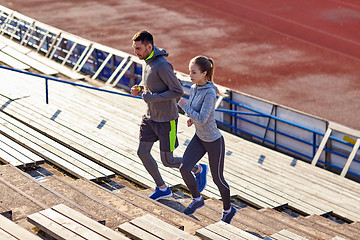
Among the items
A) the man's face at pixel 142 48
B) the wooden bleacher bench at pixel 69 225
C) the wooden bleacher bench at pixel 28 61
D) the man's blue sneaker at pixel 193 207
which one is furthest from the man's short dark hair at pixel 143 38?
the wooden bleacher bench at pixel 28 61

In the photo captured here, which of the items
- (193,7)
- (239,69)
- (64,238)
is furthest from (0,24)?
(64,238)

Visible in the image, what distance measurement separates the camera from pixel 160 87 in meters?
7.11

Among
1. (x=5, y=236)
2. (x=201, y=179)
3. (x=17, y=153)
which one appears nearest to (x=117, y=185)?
(x=201, y=179)

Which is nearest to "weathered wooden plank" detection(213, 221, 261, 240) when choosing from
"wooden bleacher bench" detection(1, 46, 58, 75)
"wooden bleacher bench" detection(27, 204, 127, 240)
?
"wooden bleacher bench" detection(27, 204, 127, 240)

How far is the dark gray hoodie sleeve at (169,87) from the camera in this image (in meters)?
6.99

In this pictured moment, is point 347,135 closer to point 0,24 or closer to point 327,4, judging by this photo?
point 0,24

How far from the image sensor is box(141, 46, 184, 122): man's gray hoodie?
7000 millimetres

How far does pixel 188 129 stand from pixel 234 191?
348cm

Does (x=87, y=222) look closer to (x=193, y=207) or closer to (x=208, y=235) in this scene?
(x=208, y=235)

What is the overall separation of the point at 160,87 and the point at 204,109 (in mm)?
790

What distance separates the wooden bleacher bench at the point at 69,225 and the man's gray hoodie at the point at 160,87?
5.99ft

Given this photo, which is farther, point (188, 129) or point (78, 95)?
point (78, 95)

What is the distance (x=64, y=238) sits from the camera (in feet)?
17.2

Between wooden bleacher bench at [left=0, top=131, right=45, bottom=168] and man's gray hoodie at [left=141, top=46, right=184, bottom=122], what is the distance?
7.13 feet
